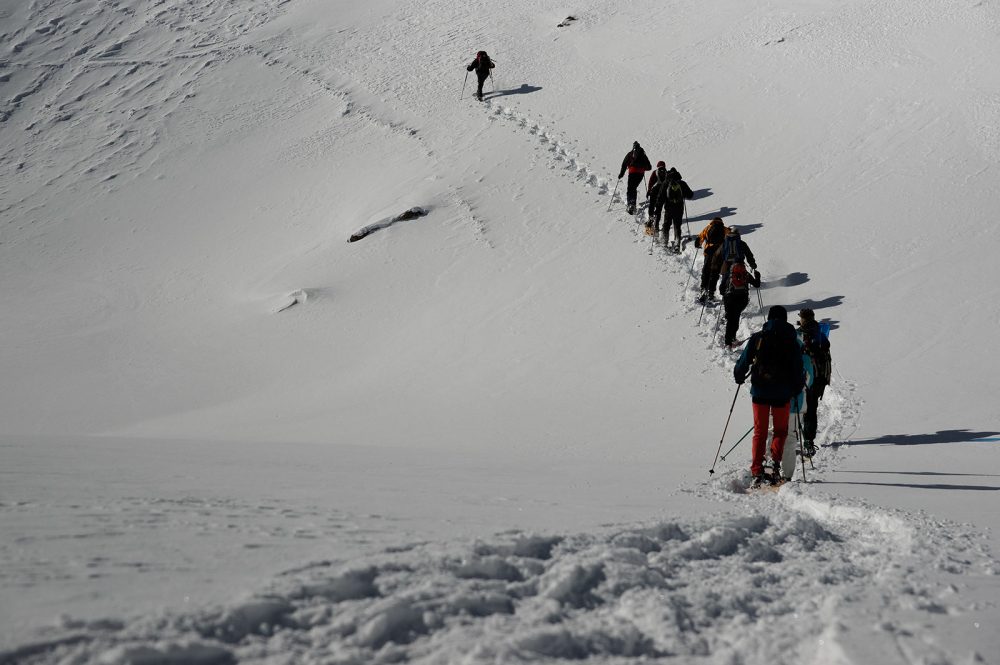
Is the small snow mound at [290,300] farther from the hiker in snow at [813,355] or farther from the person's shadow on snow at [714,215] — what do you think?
the hiker in snow at [813,355]

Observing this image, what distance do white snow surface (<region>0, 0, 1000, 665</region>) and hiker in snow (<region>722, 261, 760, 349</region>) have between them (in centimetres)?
50

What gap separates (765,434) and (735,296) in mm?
4712

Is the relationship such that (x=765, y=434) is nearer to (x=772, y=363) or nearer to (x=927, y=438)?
(x=772, y=363)

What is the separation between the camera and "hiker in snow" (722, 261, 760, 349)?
11.0 metres

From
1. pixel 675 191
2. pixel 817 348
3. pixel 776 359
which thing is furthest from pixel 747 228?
pixel 776 359

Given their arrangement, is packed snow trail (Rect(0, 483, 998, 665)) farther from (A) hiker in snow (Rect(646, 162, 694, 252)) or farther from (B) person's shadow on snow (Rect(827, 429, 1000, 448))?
(A) hiker in snow (Rect(646, 162, 694, 252))

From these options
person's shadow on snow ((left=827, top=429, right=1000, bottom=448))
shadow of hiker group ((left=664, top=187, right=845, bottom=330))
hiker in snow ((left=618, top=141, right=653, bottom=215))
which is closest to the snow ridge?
person's shadow on snow ((left=827, top=429, right=1000, bottom=448))

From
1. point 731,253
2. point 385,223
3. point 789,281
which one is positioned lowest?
point 789,281

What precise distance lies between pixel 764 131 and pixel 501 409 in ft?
40.4

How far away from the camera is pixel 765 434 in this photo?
22.1 ft

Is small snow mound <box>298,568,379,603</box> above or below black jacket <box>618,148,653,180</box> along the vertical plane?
below

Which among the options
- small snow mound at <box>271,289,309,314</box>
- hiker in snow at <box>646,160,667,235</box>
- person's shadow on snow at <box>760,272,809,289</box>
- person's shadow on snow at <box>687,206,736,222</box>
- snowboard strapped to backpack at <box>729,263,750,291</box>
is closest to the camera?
snowboard strapped to backpack at <box>729,263,750,291</box>

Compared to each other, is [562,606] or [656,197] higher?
[656,197]

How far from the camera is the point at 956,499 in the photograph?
19.3ft
